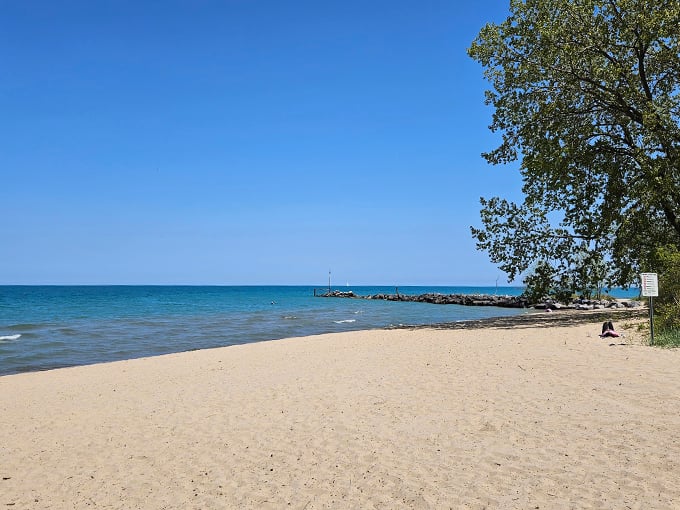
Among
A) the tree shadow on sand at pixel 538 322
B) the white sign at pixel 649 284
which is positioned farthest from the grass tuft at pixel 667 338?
the tree shadow on sand at pixel 538 322

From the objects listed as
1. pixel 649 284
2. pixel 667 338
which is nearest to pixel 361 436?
pixel 649 284

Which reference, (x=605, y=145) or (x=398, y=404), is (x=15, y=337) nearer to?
(x=398, y=404)

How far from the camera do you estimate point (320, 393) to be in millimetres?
9203

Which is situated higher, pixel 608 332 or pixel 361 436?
pixel 608 332

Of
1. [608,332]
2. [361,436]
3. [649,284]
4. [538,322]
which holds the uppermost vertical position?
[649,284]

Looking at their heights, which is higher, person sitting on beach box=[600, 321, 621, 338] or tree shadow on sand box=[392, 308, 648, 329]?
person sitting on beach box=[600, 321, 621, 338]

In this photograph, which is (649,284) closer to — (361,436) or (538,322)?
(361,436)

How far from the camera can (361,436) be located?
263 inches

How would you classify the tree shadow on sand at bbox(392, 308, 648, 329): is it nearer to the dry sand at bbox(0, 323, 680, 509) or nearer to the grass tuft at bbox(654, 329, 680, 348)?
the grass tuft at bbox(654, 329, 680, 348)

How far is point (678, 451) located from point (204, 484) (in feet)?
16.6

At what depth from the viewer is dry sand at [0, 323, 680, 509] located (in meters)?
5.04

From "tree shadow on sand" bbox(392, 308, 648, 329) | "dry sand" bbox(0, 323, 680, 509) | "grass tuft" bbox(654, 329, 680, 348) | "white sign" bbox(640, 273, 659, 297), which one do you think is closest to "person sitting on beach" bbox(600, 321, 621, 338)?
"grass tuft" bbox(654, 329, 680, 348)

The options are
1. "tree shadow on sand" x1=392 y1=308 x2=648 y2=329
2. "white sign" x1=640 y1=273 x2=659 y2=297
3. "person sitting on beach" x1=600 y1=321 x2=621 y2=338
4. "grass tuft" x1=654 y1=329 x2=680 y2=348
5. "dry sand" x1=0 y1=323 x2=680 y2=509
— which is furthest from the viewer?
"tree shadow on sand" x1=392 y1=308 x2=648 y2=329

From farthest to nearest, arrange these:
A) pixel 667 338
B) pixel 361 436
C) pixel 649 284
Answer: pixel 667 338 → pixel 649 284 → pixel 361 436
